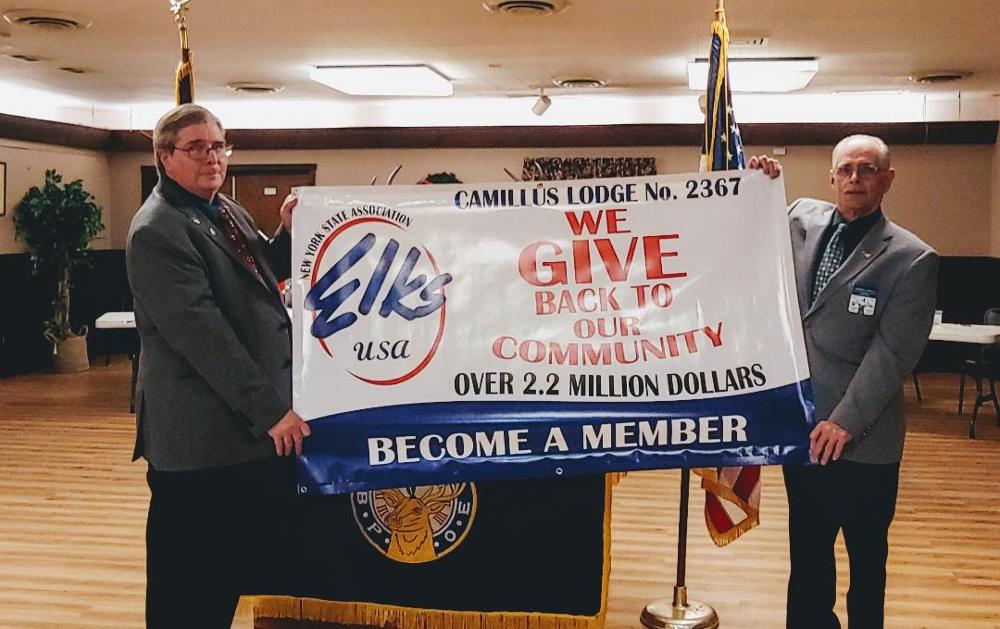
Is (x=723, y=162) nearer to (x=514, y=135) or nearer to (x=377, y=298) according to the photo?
(x=377, y=298)

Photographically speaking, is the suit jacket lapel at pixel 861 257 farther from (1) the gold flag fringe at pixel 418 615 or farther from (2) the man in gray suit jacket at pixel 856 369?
(1) the gold flag fringe at pixel 418 615

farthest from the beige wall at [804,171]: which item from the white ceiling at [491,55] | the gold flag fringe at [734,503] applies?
the gold flag fringe at [734,503]

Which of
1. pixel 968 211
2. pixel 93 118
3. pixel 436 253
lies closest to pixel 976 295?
pixel 968 211

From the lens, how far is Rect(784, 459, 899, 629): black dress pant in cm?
291

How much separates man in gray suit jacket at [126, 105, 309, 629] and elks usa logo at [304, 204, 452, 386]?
0.17m

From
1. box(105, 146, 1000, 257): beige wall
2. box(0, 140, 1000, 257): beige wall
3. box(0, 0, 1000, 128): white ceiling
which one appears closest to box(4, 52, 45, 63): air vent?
box(0, 0, 1000, 128): white ceiling

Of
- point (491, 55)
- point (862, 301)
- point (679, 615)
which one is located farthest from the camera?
point (491, 55)

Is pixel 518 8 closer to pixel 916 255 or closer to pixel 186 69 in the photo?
pixel 186 69

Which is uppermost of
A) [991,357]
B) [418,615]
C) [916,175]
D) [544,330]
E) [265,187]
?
[916,175]

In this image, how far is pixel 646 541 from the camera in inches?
186

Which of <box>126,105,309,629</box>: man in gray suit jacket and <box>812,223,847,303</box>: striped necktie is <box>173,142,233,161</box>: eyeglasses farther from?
<box>812,223,847,303</box>: striped necktie

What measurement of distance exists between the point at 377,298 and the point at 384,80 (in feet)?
22.3

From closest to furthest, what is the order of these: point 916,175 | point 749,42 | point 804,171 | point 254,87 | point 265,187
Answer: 1. point 749,42
2. point 254,87
3. point 916,175
4. point 804,171
5. point 265,187

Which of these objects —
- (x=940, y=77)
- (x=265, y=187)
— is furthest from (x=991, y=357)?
(x=265, y=187)
